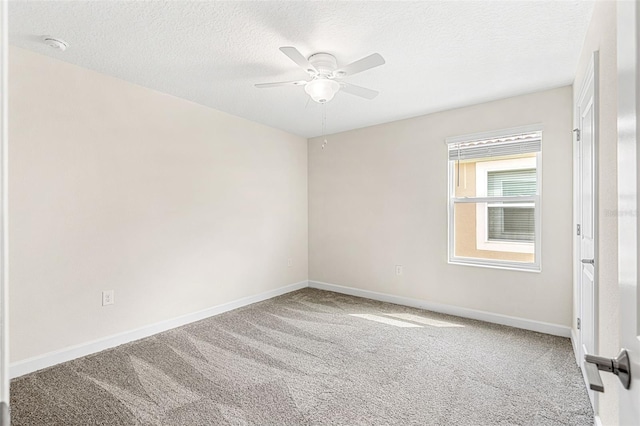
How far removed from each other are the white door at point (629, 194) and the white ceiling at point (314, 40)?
1.54m

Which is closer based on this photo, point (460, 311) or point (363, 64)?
point (363, 64)

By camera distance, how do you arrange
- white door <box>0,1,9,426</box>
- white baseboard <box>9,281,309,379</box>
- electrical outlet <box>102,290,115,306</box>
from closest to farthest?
1. white door <box>0,1,9,426</box>
2. white baseboard <box>9,281,309,379</box>
3. electrical outlet <box>102,290,115,306</box>

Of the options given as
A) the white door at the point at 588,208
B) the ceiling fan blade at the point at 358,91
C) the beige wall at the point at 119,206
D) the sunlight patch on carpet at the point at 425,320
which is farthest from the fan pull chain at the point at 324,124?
the sunlight patch on carpet at the point at 425,320

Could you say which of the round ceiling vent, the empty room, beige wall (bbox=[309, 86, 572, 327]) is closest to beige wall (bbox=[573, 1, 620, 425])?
the empty room

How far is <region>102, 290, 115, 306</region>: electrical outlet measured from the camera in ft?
9.35

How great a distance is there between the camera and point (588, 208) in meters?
2.16

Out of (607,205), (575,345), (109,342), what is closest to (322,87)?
(607,205)

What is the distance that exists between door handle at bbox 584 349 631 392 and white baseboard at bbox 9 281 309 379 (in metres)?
3.40

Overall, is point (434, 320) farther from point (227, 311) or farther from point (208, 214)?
point (208, 214)

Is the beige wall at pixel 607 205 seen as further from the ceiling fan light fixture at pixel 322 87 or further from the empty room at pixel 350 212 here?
the ceiling fan light fixture at pixel 322 87

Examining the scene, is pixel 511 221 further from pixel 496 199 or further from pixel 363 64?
pixel 363 64

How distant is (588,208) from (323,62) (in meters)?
2.18

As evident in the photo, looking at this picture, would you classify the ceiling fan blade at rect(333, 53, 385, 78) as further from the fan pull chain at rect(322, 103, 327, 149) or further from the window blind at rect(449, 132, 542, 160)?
the window blind at rect(449, 132, 542, 160)

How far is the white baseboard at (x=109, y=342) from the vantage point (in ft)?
7.93
